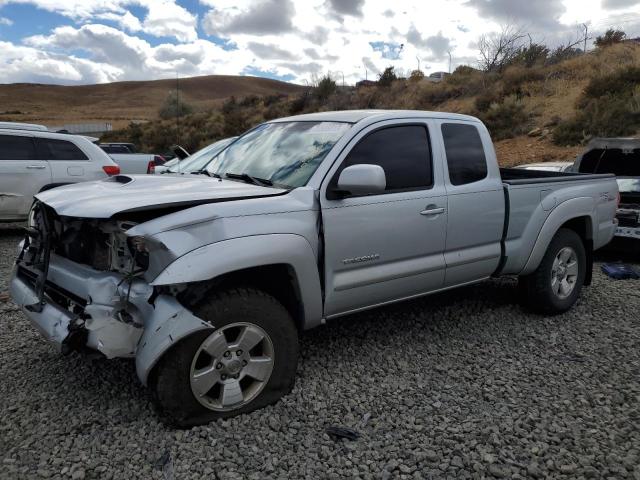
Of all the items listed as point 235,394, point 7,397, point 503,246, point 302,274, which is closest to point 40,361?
point 7,397

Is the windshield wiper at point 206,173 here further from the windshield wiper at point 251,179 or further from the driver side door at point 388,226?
the driver side door at point 388,226

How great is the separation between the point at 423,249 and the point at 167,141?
32807 mm

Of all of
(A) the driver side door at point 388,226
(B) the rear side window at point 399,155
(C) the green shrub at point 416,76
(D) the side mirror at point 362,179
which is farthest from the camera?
(C) the green shrub at point 416,76

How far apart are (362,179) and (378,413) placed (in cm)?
143

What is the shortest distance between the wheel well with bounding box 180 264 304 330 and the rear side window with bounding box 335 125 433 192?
92cm

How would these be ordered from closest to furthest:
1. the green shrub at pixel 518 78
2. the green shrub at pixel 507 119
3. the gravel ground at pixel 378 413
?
the gravel ground at pixel 378 413
the green shrub at pixel 507 119
the green shrub at pixel 518 78

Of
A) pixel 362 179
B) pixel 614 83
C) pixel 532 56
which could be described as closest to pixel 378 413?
pixel 362 179

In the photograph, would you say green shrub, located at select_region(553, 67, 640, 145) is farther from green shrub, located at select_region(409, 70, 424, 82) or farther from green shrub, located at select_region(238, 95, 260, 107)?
green shrub, located at select_region(238, 95, 260, 107)

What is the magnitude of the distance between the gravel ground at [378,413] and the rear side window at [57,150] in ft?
15.2

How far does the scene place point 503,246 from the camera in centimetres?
461

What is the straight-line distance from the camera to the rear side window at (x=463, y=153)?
4.33 metres

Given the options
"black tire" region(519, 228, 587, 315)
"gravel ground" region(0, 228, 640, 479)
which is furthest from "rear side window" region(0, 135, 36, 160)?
"black tire" region(519, 228, 587, 315)

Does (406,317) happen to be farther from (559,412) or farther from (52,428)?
(52,428)

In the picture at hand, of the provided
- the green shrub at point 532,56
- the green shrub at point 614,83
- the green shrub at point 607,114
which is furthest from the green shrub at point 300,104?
the green shrub at point 607,114
